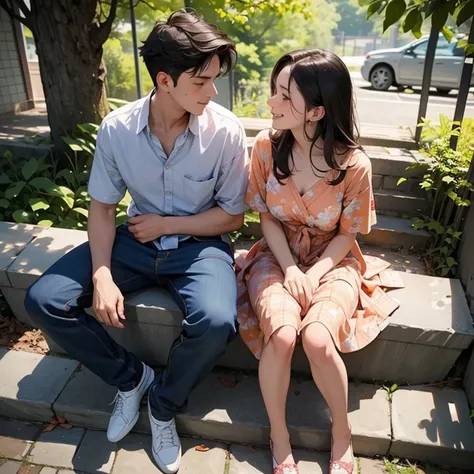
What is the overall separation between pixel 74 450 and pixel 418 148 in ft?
11.6

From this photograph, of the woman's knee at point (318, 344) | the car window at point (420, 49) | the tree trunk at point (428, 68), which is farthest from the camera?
the car window at point (420, 49)

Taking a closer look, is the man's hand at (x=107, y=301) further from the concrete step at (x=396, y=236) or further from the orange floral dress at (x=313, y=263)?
the concrete step at (x=396, y=236)

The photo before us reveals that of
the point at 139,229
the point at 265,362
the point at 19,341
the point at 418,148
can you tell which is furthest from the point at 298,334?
the point at 418,148

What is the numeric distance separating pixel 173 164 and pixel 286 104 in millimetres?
604

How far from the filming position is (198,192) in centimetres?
212

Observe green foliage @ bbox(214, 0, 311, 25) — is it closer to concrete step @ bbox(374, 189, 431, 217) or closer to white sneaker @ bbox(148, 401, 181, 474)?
concrete step @ bbox(374, 189, 431, 217)

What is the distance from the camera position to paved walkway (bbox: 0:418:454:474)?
6.36 feet

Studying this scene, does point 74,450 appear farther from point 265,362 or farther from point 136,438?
point 265,362

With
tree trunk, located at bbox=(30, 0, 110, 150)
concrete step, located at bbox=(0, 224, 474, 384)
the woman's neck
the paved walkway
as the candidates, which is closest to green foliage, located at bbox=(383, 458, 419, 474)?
the paved walkway

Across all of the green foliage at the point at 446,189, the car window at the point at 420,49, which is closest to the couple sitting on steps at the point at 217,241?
the green foliage at the point at 446,189

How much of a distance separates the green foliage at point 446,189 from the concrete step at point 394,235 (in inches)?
2.9

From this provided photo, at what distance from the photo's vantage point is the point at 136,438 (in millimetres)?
2090

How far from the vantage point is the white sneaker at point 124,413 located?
2010 millimetres

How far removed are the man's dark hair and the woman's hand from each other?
1.00 metres
